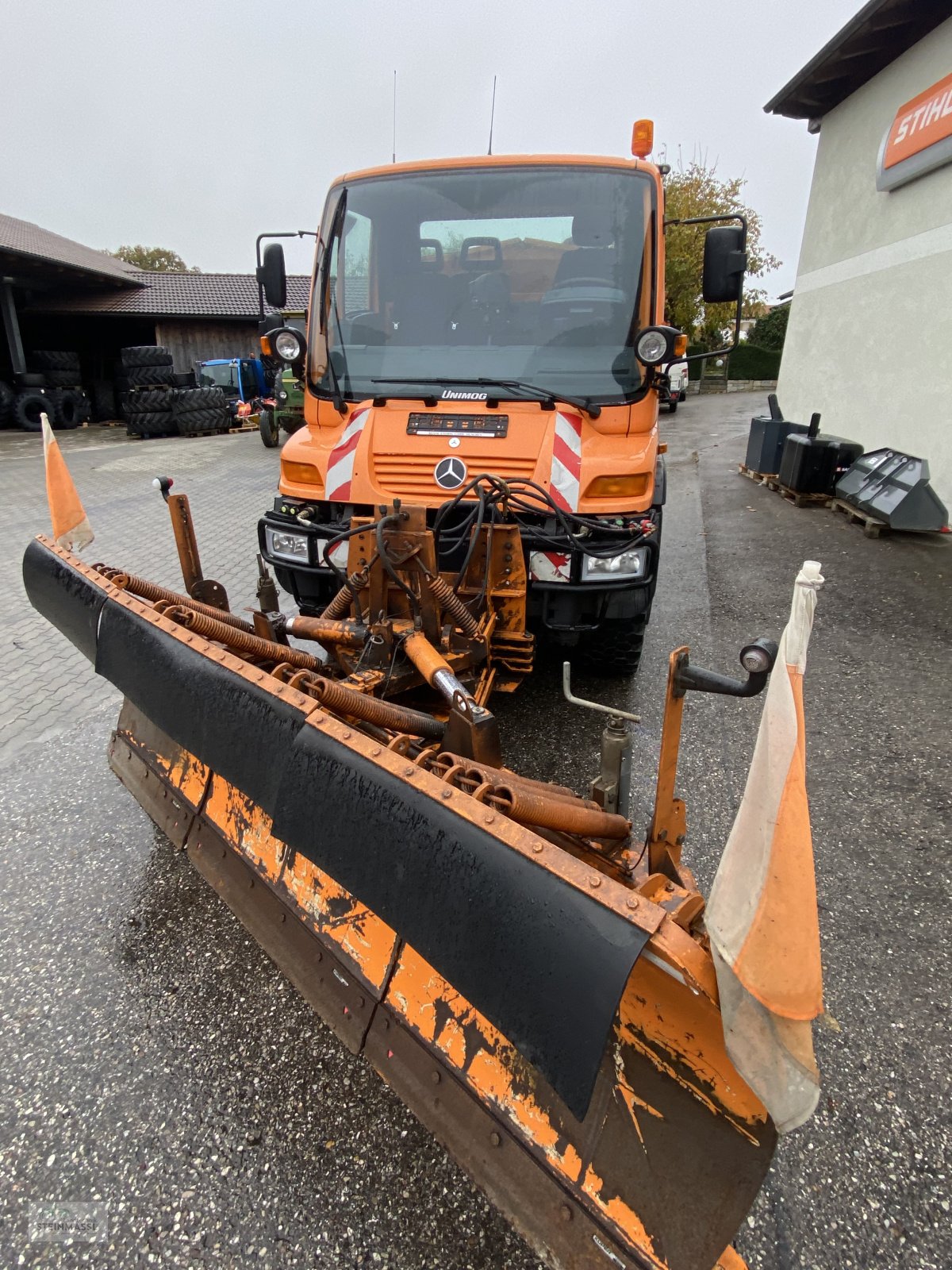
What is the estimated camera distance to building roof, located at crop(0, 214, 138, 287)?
1722cm

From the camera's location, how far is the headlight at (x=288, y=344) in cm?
381

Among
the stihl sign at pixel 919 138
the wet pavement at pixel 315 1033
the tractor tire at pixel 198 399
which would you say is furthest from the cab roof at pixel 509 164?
the tractor tire at pixel 198 399

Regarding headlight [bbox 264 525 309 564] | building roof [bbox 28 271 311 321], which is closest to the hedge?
building roof [bbox 28 271 311 321]

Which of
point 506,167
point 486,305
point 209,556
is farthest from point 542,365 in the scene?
point 209,556

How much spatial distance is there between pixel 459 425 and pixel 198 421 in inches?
656

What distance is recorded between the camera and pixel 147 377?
57.8 ft

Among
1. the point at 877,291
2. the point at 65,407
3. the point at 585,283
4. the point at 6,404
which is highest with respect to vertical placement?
the point at 877,291

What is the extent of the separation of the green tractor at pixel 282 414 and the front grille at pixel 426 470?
12879 millimetres

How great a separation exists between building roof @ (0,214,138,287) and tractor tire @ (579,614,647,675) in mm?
18628

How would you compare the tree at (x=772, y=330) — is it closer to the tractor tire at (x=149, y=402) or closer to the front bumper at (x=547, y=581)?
the tractor tire at (x=149, y=402)

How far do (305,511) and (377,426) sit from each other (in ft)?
1.87

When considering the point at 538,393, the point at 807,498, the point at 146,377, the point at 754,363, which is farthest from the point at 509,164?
the point at 754,363

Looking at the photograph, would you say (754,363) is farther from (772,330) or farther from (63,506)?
(63,506)

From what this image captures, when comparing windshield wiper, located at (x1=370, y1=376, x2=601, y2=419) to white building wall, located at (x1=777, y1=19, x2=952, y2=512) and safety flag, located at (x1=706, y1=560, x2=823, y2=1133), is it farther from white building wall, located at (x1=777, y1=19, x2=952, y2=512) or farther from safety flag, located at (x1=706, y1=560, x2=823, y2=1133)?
white building wall, located at (x1=777, y1=19, x2=952, y2=512)
